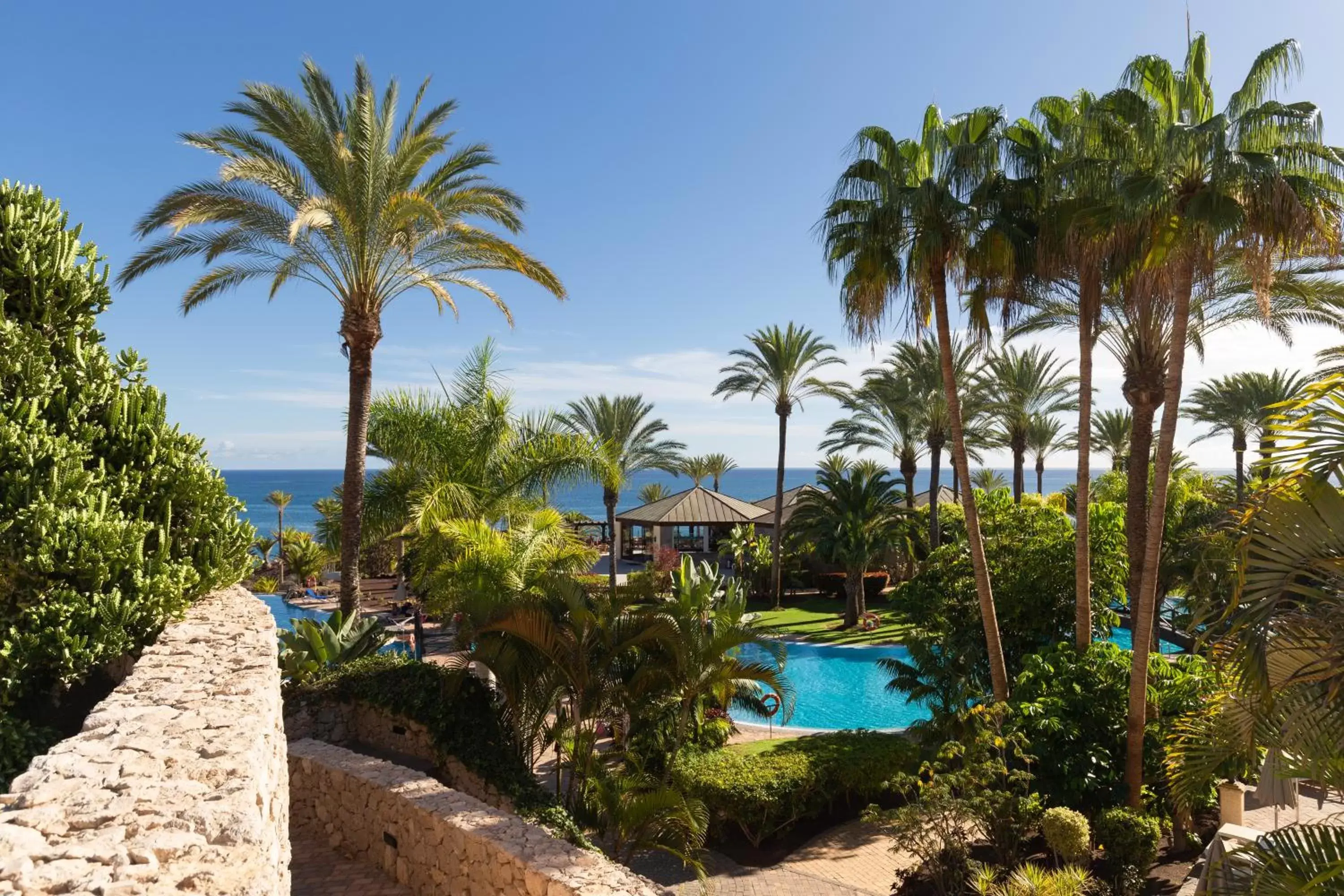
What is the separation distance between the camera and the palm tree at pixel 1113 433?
38.5m

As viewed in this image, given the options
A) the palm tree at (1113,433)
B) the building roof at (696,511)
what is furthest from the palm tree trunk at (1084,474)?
the palm tree at (1113,433)

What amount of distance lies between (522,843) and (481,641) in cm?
344

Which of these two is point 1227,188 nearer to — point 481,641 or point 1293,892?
point 1293,892

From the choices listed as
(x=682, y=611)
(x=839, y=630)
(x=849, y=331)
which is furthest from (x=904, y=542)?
(x=682, y=611)

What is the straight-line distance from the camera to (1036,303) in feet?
46.5

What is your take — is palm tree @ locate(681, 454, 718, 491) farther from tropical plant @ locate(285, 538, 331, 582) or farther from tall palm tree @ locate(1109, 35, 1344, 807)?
tall palm tree @ locate(1109, 35, 1344, 807)

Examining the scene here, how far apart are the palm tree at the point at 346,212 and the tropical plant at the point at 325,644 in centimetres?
87

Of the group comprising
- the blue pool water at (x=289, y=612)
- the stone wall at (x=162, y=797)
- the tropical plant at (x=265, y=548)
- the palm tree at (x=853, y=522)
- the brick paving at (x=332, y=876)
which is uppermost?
the palm tree at (x=853, y=522)

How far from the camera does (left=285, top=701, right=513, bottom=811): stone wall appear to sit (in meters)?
10.4

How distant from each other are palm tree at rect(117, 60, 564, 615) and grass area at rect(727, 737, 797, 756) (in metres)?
7.52

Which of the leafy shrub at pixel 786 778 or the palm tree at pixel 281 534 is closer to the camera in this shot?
the leafy shrub at pixel 786 778

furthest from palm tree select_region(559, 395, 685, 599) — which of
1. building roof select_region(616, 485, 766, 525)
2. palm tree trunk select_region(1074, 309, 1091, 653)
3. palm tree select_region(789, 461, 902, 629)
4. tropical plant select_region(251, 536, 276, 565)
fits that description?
palm tree trunk select_region(1074, 309, 1091, 653)

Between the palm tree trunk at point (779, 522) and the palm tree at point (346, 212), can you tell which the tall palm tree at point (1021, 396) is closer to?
the palm tree trunk at point (779, 522)

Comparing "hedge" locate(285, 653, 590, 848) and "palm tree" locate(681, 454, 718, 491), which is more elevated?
"palm tree" locate(681, 454, 718, 491)
